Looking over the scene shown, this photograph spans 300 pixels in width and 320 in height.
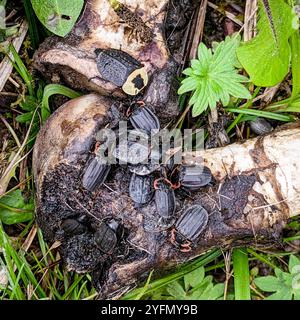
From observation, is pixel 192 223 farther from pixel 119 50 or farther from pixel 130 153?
pixel 119 50

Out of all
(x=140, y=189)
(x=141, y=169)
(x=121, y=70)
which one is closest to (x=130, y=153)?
(x=141, y=169)

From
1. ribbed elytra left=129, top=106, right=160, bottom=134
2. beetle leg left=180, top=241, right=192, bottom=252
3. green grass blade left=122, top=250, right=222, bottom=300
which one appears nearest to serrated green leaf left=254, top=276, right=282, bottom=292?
green grass blade left=122, top=250, right=222, bottom=300

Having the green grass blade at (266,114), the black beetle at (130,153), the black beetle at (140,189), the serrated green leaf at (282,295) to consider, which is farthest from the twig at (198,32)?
the serrated green leaf at (282,295)

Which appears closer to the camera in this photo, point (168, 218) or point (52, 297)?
point (168, 218)

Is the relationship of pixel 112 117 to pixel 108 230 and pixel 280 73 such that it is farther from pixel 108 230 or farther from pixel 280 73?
pixel 280 73

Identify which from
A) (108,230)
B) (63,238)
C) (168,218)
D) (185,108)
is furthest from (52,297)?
(185,108)

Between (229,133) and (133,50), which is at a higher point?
(133,50)

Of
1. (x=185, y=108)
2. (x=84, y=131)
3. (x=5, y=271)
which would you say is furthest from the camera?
(x=185, y=108)
